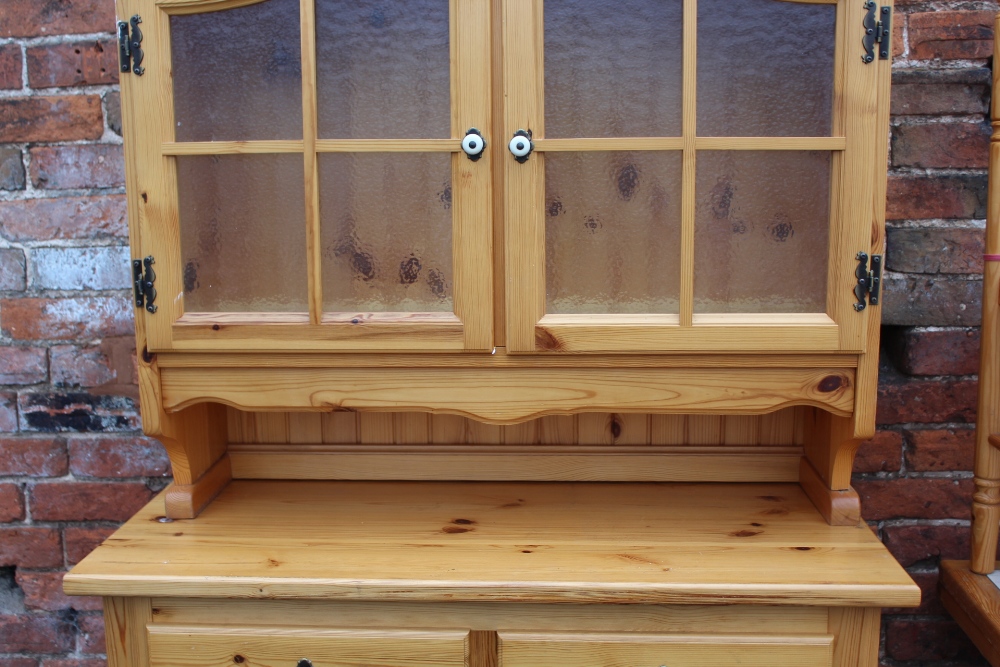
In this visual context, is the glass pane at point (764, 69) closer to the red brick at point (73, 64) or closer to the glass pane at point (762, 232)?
the glass pane at point (762, 232)

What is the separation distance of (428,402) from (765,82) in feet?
2.10

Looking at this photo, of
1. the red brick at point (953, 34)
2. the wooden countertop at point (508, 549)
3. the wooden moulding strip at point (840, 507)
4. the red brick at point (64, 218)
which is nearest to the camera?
the wooden countertop at point (508, 549)

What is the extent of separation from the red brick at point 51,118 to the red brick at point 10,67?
0.03 metres

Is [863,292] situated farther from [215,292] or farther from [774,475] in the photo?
[215,292]

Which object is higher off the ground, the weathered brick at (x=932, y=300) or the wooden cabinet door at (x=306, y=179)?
the wooden cabinet door at (x=306, y=179)

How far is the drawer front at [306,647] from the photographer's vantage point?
1048mm

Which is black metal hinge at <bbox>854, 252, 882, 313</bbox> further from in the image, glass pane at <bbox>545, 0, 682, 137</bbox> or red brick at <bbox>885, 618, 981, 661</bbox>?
red brick at <bbox>885, 618, 981, 661</bbox>

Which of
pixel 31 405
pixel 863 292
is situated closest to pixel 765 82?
pixel 863 292

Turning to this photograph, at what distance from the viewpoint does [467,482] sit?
4.54 feet

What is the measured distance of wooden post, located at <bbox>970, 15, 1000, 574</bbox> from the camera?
3.84 feet

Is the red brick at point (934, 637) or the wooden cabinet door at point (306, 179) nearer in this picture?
the wooden cabinet door at point (306, 179)

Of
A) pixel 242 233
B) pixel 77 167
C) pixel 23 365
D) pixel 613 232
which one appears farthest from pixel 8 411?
pixel 613 232

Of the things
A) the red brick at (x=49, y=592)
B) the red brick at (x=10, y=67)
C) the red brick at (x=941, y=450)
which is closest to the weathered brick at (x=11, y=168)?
the red brick at (x=10, y=67)

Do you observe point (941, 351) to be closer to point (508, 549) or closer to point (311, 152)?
point (508, 549)
